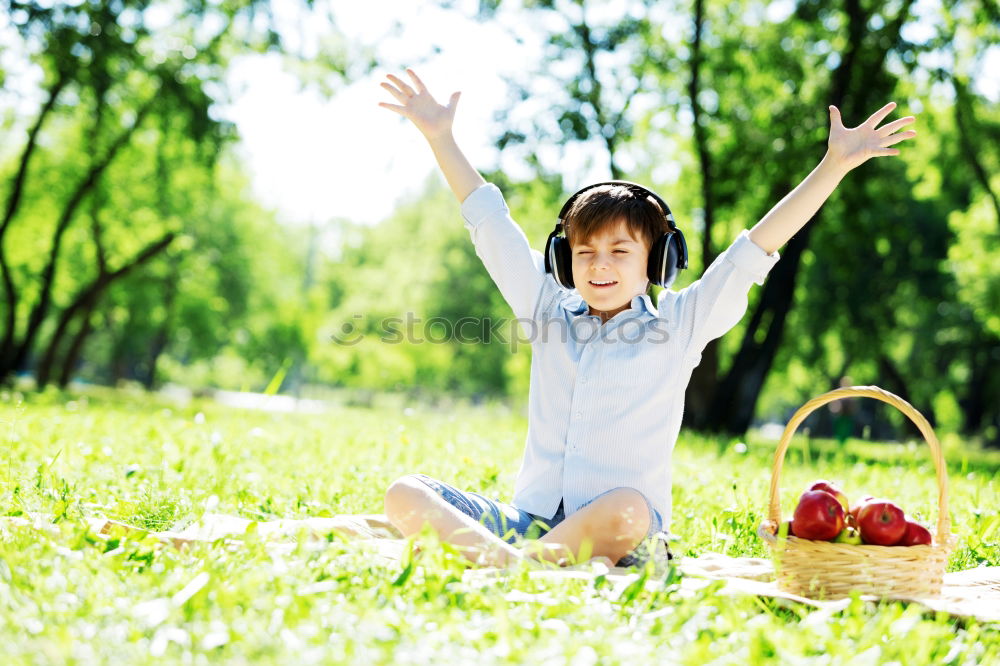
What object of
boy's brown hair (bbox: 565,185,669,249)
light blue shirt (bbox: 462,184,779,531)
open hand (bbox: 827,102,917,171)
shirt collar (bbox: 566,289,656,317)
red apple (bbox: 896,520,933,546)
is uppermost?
open hand (bbox: 827,102,917,171)

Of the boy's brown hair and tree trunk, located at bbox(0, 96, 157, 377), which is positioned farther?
tree trunk, located at bbox(0, 96, 157, 377)

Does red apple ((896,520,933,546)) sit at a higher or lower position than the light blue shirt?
lower

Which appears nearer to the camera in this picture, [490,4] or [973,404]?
[490,4]

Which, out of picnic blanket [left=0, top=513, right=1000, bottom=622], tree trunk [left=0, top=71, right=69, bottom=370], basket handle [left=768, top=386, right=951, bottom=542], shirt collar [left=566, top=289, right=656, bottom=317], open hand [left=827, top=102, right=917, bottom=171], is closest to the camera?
picnic blanket [left=0, top=513, right=1000, bottom=622]

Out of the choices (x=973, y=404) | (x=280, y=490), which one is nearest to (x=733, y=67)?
(x=280, y=490)

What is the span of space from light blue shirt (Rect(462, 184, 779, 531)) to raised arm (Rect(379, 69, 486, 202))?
732mm

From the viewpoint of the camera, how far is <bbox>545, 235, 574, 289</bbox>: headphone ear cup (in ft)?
11.6

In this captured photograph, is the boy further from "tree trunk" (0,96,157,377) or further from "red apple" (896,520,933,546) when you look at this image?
"tree trunk" (0,96,157,377)

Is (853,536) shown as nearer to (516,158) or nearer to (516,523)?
(516,523)

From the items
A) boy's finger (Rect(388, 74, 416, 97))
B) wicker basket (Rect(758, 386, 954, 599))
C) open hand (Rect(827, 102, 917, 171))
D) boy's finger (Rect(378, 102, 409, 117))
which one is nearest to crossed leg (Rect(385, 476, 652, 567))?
wicker basket (Rect(758, 386, 954, 599))

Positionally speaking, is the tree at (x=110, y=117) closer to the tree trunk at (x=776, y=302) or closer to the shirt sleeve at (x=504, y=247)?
the tree trunk at (x=776, y=302)

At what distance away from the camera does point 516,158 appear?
14.6 metres

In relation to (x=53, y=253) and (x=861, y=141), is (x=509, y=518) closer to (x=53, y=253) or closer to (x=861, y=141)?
(x=861, y=141)

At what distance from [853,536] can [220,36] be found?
637 inches
